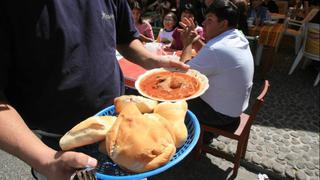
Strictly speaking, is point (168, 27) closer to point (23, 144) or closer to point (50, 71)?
point (50, 71)

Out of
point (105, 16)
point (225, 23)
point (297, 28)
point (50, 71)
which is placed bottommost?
point (297, 28)

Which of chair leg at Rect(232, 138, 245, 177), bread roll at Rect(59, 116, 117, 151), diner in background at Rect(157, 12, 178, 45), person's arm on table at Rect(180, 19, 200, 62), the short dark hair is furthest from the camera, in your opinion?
diner in background at Rect(157, 12, 178, 45)

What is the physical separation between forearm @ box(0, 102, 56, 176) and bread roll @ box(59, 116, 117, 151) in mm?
97

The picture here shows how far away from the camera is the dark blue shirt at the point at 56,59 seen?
1.18 m

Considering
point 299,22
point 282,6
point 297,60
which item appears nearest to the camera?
point 297,60

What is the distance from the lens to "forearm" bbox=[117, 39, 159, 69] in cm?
186

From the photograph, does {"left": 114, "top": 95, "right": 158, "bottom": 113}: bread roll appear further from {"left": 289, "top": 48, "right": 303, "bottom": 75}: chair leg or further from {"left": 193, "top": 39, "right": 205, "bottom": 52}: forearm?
{"left": 289, "top": 48, "right": 303, "bottom": 75}: chair leg

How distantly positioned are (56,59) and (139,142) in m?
0.51

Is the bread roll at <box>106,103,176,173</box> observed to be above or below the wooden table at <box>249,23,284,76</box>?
above

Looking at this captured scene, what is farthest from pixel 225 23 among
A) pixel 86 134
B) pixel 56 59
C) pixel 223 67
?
pixel 86 134

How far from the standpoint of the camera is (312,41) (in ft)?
18.9

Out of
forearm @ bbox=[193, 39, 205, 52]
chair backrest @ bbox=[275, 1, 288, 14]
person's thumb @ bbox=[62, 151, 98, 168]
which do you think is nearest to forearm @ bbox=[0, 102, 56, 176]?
person's thumb @ bbox=[62, 151, 98, 168]

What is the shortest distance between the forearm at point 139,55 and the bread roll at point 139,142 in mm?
713

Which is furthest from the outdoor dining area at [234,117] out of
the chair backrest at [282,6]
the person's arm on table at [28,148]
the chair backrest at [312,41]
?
the chair backrest at [282,6]
